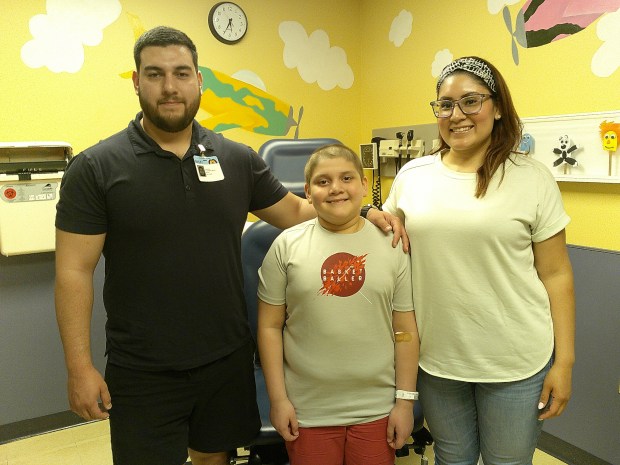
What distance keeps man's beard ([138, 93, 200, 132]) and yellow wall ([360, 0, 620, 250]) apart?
5.30 ft

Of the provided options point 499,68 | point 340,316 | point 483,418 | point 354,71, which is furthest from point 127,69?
point 483,418

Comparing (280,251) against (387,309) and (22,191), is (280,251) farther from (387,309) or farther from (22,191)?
(22,191)

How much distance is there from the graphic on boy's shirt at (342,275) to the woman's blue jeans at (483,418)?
0.31m

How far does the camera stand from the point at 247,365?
151 centimetres

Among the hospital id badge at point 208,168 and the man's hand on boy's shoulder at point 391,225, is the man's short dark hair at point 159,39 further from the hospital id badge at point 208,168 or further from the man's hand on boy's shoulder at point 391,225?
the man's hand on boy's shoulder at point 391,225

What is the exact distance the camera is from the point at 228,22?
296 centimetres

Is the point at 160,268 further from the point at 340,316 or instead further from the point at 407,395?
the point at 407,395

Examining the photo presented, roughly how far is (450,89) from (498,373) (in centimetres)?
71

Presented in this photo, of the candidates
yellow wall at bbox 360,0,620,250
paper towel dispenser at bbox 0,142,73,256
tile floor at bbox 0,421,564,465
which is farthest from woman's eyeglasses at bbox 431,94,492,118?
paper towel dispenser at bbox 0,142,73,256

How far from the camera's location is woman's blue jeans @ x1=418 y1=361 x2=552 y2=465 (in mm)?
1286

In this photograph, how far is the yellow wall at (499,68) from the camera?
6.85 ft

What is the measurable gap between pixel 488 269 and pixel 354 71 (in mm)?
2509

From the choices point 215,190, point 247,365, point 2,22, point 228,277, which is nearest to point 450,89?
point 215,190

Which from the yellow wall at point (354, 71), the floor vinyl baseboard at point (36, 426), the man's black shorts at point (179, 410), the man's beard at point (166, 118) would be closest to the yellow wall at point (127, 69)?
the yellow wall at point (354, 71)
